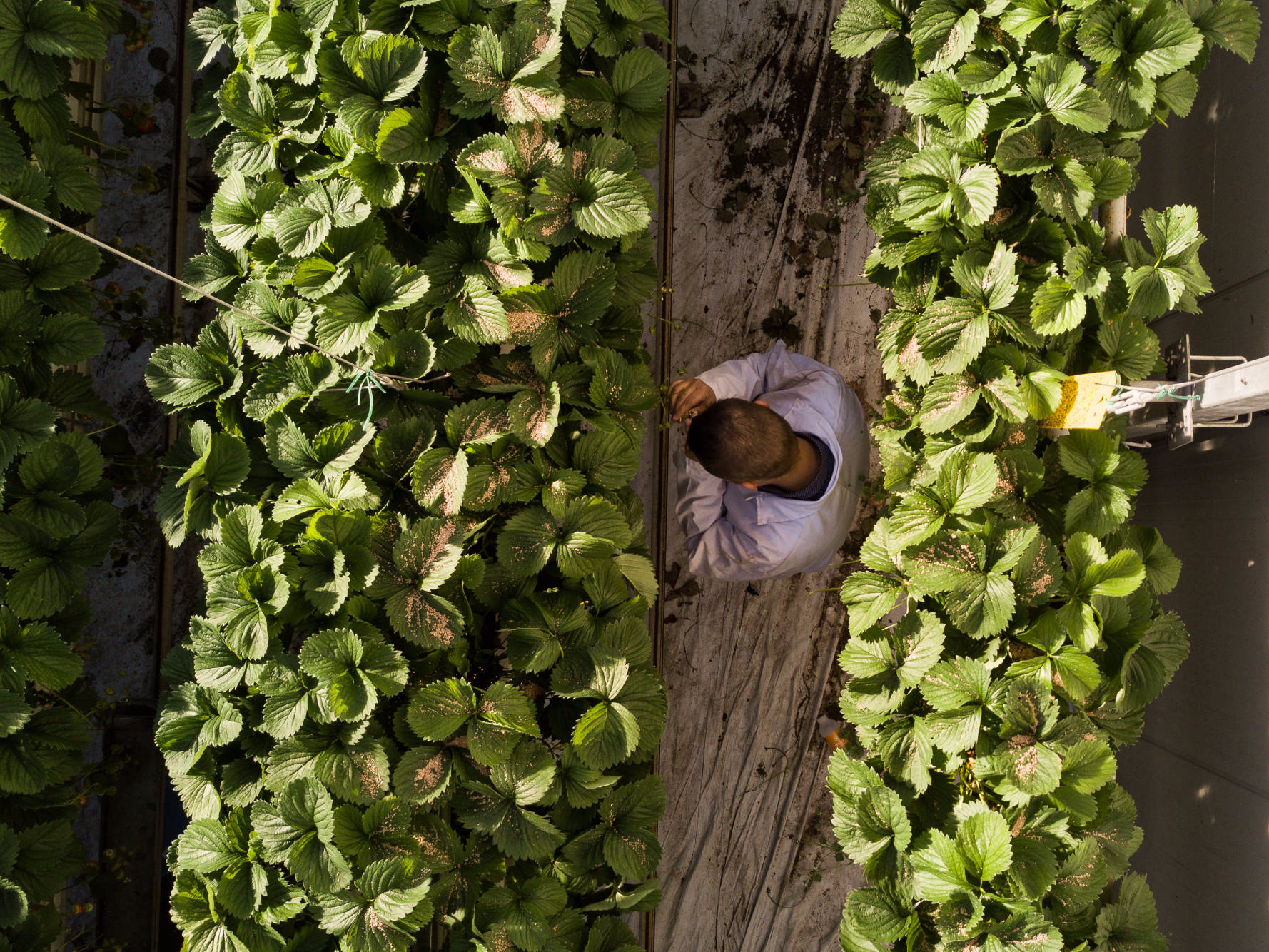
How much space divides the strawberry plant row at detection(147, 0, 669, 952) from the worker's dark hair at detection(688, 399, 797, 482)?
30 cm

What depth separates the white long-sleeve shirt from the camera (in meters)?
2.06

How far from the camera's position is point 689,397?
6.82ft

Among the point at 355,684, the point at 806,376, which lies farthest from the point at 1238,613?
the point at 355,684

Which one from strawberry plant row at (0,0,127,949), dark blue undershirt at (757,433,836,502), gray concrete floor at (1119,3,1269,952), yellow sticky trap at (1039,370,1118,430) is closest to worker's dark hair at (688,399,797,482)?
dark blue undershirt at (757,433,836,502)

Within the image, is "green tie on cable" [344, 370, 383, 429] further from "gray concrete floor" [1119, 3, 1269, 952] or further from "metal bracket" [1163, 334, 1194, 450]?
"gray concrete floor" [1119, 3, 1269, 952]

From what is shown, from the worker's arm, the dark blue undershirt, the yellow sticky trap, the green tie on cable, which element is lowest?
the worker's arm

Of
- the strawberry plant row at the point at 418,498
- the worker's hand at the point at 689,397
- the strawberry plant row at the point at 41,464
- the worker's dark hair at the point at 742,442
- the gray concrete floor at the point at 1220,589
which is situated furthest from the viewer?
the worker's hand at the point at 689,397

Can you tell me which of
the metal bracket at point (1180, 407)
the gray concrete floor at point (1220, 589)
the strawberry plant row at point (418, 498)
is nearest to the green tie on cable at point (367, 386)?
the strawberry plant row at point (418, 498)

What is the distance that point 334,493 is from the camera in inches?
58.6

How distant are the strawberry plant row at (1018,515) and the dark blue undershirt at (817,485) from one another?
0.33 metres

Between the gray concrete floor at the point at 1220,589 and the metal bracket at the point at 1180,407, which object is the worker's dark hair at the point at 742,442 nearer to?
the metal bracket at the point at 1180,407

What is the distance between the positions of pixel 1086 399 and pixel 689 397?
3.03ft

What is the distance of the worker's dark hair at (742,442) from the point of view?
184 cm

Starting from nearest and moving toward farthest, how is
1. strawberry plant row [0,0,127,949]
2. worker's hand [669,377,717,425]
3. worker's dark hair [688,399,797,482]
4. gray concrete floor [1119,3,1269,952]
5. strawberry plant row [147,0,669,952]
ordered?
strawberry plant row [147,0,669,952]
strawberry plant row [0,0,127,949]
worker's dark hair [688,399,797,482]
gray concrete floor [1119,3,1269,952]
worker's hand [669,377,717,425]
